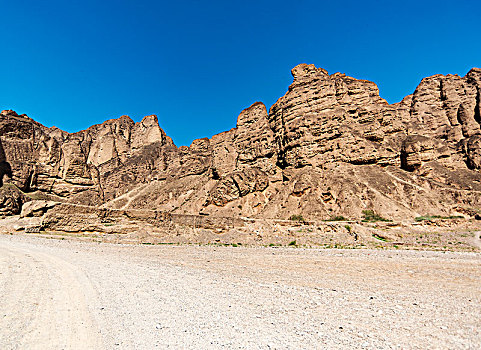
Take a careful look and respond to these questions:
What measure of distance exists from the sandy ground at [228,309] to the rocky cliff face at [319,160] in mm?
32636

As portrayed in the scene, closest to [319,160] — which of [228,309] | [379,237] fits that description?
[379,237]

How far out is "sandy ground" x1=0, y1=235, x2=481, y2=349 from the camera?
12.6ft

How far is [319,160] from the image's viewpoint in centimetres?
4862

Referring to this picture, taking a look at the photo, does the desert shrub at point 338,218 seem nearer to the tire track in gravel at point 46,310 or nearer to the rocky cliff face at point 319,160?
the rocky cliff face at point 319,160

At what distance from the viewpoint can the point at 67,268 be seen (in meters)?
8.84

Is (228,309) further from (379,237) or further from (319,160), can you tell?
(319,160)

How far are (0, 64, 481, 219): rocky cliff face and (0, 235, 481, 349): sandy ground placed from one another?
32.6 m

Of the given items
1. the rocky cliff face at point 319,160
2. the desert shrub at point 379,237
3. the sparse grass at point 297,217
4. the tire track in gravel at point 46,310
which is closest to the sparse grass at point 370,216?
the rocky cliff face at point 319,160

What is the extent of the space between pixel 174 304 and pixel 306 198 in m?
38.9

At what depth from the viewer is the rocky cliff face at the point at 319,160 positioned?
4103cm

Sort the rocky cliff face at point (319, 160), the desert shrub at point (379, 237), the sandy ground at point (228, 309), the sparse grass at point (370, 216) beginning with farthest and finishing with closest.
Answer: the rocky cliff face at point (319, 160) → the sparse grass at point (370, 216) → the desert shrub at point (379, 237) → the sandy ground at point (228, 309)

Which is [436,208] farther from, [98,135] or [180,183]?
[98,135]

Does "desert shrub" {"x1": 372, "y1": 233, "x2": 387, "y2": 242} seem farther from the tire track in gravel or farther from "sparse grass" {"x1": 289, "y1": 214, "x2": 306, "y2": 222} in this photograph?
the tire track in gravel

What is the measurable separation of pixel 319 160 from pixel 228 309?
152ft
